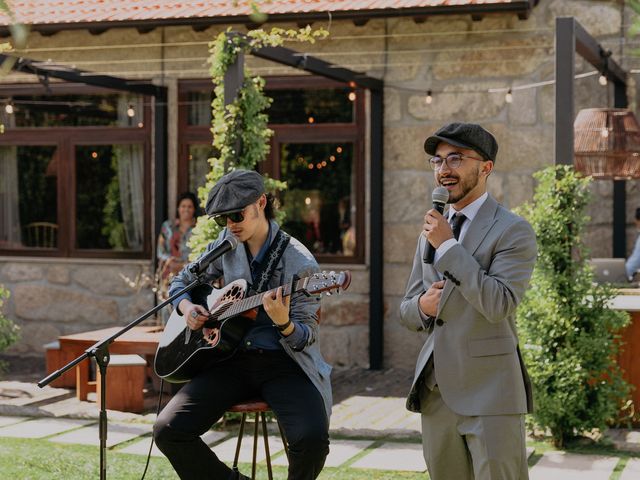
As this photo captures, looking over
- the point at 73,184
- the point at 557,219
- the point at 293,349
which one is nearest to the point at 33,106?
the point at 73,184

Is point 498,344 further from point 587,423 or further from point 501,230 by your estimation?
point 587,423

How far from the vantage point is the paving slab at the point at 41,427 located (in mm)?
7488

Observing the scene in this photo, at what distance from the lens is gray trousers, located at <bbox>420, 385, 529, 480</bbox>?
12.6ft

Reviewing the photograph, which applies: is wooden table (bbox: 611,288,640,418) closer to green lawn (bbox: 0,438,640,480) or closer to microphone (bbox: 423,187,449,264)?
green lawn (bbox: 0,438,640,480)

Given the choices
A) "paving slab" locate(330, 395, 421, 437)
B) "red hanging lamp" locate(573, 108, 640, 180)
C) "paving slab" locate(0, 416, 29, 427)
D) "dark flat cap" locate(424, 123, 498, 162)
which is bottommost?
"paving slab" locate(330, 395, 421, 437)

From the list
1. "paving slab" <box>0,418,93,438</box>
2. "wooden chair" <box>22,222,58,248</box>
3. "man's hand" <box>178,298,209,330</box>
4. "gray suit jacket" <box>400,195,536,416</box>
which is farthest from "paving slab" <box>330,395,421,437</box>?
"wooden chair" <box>22,222,58,248</box>

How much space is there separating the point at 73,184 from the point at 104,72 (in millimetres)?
1246

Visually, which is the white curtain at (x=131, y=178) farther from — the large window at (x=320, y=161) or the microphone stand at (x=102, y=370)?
the microphone stand at (x=102, y=370)

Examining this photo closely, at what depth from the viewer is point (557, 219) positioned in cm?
698

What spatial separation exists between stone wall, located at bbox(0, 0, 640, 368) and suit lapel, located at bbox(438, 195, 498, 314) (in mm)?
5797

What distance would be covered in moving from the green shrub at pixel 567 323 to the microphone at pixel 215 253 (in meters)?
2.71

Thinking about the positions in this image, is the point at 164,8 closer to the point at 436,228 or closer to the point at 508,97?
the point at 508,97

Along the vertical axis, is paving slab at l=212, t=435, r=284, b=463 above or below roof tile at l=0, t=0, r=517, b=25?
below

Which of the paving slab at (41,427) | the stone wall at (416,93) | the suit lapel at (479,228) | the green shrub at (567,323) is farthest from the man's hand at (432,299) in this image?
the stone wall at (416,93)
